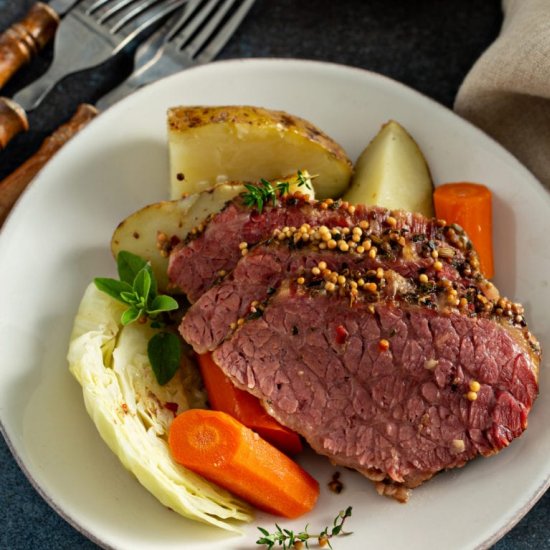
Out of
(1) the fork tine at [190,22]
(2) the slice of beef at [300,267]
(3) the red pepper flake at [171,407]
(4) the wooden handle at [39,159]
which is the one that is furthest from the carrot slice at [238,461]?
(1) the fork tine at [190,22]

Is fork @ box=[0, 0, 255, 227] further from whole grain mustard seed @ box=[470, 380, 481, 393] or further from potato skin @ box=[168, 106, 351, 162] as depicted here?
whole grain mustard seed @ box=[470, 380, 481, 393]

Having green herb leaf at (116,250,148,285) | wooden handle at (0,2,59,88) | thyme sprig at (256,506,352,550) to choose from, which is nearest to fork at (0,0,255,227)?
wooden handle at (0,2,59,88)

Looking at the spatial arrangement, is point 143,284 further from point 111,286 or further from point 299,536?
point 299,536

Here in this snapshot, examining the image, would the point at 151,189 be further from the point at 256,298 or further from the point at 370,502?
the point at 370,502

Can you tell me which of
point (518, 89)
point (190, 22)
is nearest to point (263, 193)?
point (518, 89)

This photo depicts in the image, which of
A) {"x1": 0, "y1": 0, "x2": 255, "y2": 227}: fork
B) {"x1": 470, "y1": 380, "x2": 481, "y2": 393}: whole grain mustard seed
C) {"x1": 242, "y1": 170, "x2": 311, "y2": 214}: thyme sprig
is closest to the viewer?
{"x1": 470, "y1": 380, "x2": 481, "y2": 393}: whole grain mustard seed

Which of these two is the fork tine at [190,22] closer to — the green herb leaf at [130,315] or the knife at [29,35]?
the knife at [29,35]
